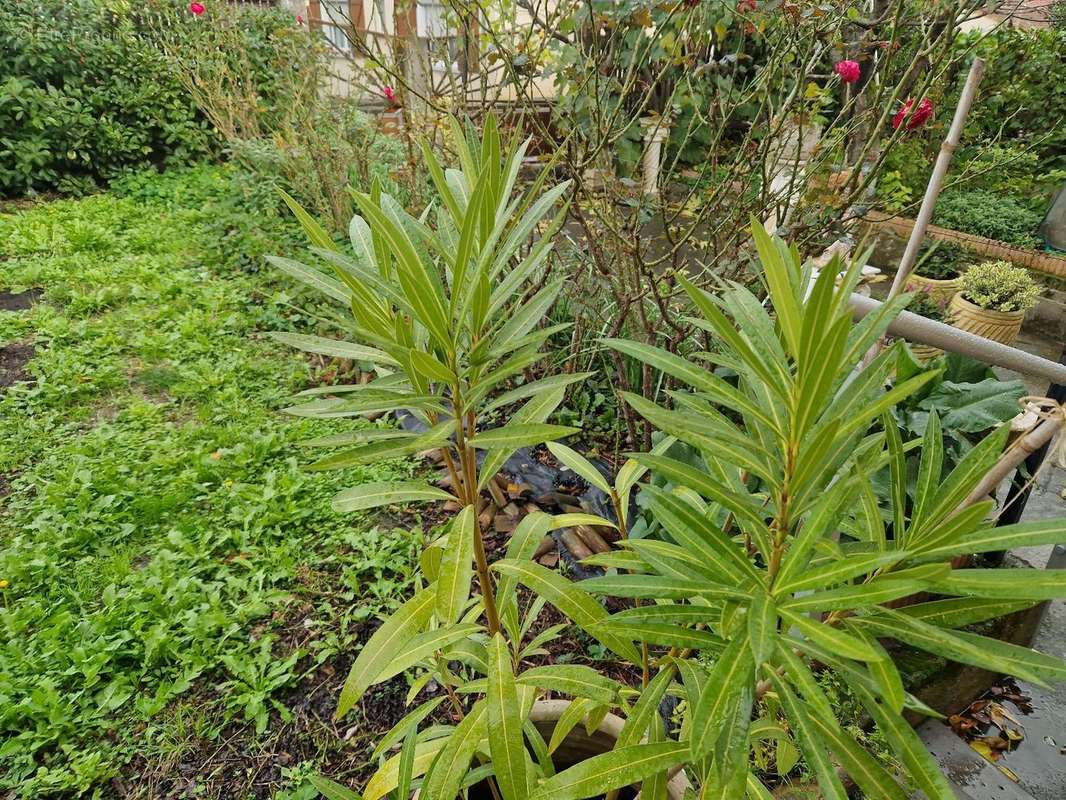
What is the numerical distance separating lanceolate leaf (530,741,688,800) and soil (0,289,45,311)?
4935 mm

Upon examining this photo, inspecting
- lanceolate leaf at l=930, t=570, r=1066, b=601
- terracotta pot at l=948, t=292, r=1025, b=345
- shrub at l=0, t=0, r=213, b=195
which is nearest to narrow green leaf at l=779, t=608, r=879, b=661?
lanceolate leaf at l=930, t=570, r=1066, b=601

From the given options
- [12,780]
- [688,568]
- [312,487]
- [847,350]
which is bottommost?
[12,780]

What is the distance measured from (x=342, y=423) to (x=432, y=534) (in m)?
0.92

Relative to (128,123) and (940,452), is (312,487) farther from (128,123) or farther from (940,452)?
(128,123)

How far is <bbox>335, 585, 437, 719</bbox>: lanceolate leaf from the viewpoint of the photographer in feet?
3.34

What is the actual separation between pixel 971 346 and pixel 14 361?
4.63 metres

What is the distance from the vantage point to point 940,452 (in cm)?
83

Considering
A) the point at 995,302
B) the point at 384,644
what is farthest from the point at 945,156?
the point at 995,302

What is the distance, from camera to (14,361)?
12.0 ft

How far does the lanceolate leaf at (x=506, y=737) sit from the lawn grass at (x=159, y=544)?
1.10 meters

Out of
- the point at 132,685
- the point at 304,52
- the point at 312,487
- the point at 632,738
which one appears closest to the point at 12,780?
the point at 132,685

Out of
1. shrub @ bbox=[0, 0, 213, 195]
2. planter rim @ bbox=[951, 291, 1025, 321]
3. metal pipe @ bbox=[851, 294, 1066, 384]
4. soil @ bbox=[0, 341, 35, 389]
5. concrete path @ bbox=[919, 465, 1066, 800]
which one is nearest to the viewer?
metal pipe @ bbox=[851, 294, 1066, 384]

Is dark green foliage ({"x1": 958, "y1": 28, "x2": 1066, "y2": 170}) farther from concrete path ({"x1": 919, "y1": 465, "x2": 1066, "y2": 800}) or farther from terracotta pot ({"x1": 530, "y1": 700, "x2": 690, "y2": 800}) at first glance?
terracotta pot ({"x1": 530, "y1": 700, "x2": 690, "y2": 800})

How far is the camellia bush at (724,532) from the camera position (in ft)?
2.20
